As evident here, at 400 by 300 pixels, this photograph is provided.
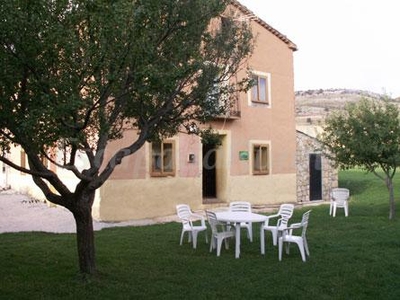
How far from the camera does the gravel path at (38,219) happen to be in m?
12.9

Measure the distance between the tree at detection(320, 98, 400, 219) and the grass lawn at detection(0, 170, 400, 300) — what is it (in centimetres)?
248

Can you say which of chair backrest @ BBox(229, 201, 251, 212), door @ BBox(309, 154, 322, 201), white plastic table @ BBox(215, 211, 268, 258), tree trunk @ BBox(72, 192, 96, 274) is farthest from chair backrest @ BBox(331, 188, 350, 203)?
tree trunk @ BBox(72, 192, 96, 274)

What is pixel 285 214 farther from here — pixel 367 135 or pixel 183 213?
pixel 367 135

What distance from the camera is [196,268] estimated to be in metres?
7.88

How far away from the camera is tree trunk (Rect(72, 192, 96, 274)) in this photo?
6754 mm

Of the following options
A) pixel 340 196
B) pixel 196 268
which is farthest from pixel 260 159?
pixel 196 268

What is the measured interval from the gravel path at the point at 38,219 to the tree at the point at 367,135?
5.36m

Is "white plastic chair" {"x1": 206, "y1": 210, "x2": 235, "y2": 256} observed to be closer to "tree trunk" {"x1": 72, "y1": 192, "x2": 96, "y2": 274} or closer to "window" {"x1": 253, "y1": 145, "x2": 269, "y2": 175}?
"tree trunk" {"x1": 72, "y1": 192, "x2": 96, "y2": 274}

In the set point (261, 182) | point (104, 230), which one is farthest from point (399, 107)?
point (104, 230)

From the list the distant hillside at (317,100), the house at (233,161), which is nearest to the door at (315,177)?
the house at (233,161)

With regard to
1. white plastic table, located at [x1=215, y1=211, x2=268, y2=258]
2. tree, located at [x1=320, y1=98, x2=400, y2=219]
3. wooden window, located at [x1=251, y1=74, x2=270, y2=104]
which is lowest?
white plastic table, located at [x1=215, y1=211, x2=268, y2=258]

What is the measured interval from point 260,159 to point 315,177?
3495 mm

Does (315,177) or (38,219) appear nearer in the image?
(38,219)

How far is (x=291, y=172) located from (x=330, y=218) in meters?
5.59
